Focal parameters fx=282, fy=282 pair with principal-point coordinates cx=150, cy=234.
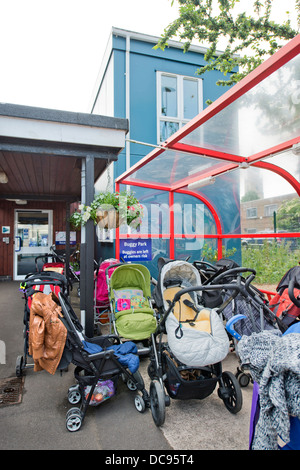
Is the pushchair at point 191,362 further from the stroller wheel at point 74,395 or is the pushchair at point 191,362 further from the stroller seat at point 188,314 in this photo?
the stroller wheel at point 74,395

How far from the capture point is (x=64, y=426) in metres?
2.38

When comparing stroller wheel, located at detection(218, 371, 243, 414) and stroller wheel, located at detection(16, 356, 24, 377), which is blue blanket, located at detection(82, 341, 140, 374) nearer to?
stroller wheel, located at detection(218, 371, 243, 414)

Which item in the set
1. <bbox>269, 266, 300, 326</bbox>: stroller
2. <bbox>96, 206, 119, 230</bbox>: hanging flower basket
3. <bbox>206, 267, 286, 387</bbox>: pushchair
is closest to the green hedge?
<bbox>269, 266, 300, 326</bbox>: stroller

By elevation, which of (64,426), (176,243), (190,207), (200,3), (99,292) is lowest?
(64,426)

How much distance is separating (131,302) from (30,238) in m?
7.09

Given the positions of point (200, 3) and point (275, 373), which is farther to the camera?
point (200, 3)

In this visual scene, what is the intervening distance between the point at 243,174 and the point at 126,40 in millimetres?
5355

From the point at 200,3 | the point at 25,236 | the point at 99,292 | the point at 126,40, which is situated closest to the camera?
the point at 99,292

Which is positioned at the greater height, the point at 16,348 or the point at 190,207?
the point at 190,207

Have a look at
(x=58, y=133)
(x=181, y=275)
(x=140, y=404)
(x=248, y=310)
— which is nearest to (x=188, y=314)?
(x=181, y=275)

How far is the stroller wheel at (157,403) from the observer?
7.50 ft
